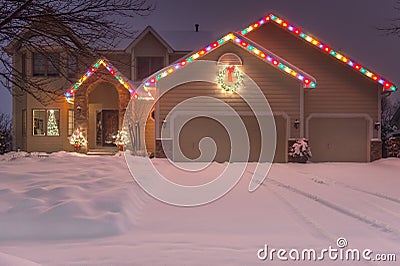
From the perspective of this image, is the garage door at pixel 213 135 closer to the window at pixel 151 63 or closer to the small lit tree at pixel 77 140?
the small lit tree at pixel 77 140

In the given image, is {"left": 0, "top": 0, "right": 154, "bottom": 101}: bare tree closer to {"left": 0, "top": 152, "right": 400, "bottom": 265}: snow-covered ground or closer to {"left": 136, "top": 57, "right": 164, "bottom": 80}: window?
{"left": 0, "top": 152, "right": 400, "bottom": 265}: snow-covered ground

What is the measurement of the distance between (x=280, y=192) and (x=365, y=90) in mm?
10309

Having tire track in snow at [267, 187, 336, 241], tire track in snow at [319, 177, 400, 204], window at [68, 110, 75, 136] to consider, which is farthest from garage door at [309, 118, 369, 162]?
window at [68, 110, 75, 136]

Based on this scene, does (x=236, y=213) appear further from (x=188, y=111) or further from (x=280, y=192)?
(x=188, y=111)

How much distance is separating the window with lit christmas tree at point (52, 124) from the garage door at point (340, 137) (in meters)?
13.6

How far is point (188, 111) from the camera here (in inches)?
636

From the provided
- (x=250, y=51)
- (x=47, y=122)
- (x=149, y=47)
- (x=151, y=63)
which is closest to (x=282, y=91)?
(x=250, y=51)

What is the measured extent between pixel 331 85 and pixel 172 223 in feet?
43.6

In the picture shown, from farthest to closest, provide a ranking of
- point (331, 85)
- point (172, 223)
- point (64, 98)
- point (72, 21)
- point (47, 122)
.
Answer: point (47, 122), point (64, 98), point (331, 85), point (72, 21), point (172, 223)

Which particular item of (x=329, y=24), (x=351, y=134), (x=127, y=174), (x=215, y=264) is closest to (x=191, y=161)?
(x=127, y=174)

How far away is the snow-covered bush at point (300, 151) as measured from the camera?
16078 mm

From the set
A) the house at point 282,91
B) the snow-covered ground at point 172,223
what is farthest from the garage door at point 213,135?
the snow-covered ground at point 172,223

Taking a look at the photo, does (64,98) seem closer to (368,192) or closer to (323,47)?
(323,47)

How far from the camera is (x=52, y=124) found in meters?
21.1
